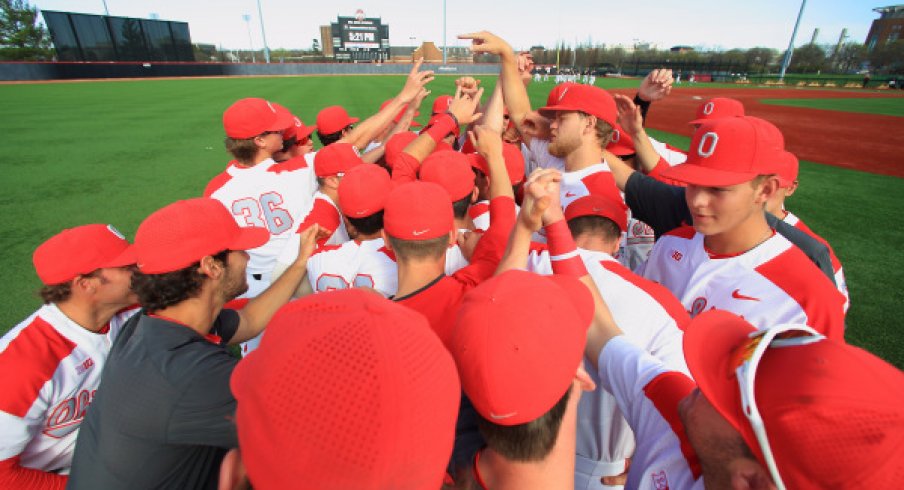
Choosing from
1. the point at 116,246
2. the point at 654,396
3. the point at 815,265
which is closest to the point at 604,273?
the point at 654,396

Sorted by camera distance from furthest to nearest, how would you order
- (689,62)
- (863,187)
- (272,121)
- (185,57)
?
(689,62), (185,57), (863,187), (272,121)

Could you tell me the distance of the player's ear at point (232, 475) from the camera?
3.57 ft

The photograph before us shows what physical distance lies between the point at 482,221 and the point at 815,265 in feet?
6.89

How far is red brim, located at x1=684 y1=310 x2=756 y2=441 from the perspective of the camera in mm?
1007

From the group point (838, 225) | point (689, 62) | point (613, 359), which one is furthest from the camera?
point (689, 62)

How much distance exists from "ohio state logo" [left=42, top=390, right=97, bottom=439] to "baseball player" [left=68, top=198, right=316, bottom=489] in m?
0.64

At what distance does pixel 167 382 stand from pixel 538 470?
1255mm

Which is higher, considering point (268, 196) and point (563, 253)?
point (563, 253)

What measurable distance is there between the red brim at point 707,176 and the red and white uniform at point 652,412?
1026 millimetres

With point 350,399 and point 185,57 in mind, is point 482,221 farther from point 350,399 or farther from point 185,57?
point 185,57

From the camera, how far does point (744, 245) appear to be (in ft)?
7.36

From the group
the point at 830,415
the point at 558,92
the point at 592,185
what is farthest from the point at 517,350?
the point at 558,92

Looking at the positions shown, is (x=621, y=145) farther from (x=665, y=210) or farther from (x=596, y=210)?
(x=596, y=210)

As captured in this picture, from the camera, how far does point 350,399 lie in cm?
75
